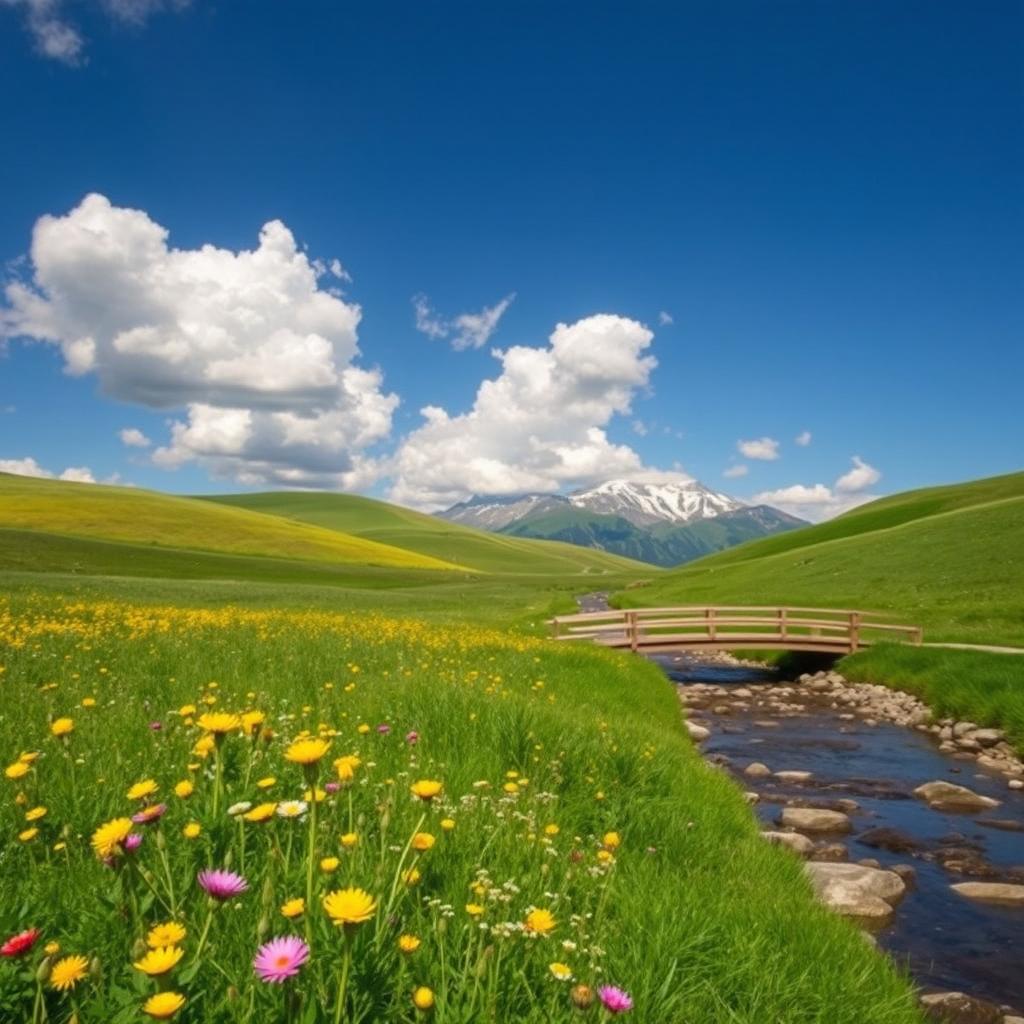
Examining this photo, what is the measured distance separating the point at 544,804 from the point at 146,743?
314 centimetres

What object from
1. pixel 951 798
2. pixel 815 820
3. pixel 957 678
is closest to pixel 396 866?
pixel 815 820

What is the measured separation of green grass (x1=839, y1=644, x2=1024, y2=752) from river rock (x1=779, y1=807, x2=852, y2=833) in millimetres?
7045

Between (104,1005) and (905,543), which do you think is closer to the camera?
(104,1005)

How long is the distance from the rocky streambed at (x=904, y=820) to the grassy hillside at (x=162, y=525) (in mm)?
101297

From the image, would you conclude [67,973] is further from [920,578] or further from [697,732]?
[920,578]

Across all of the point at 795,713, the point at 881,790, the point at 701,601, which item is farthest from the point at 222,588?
the point at 881,790

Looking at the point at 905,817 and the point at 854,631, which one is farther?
the point at 854,631

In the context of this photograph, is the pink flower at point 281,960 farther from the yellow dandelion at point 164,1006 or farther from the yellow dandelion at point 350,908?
the yellow dandelion at point 164,1006

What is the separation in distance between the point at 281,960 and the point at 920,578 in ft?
174

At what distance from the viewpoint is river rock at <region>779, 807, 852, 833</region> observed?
35.8 ft

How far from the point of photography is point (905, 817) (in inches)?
466

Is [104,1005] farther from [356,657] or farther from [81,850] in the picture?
[356,657]

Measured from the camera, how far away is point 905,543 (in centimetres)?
5891

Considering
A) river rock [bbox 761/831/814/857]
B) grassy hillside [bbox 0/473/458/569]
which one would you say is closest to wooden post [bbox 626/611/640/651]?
river rock [bbox 761/831/814/857]
